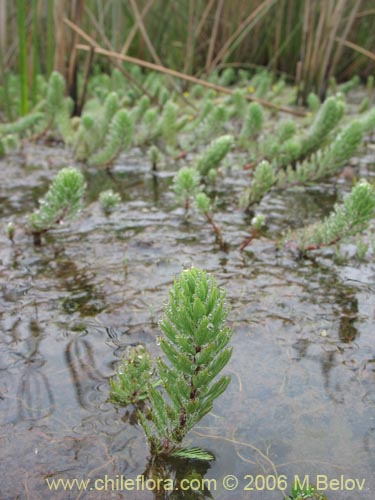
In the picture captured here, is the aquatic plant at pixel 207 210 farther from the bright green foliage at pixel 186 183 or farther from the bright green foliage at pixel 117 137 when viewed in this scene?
the bright green foliage at pixel 117 137

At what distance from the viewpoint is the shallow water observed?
1.47m

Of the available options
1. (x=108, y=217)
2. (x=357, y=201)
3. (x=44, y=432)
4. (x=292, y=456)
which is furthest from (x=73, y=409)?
(x=108, y=217)

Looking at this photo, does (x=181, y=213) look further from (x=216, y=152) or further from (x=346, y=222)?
(x=346, y=222)

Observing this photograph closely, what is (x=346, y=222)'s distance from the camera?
2326mm

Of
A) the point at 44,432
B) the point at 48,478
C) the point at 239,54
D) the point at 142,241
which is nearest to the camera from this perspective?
the point at 48,478

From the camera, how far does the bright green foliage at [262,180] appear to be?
2.90 m

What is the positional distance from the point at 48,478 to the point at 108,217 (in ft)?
6.11

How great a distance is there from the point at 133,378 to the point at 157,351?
29 centimetres

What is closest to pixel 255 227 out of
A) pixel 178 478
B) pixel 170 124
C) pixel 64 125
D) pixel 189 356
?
pixel 189 356

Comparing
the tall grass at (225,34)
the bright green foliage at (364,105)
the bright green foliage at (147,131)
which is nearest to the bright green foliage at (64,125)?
the bright green foliage at (147,131)

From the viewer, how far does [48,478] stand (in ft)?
4.64

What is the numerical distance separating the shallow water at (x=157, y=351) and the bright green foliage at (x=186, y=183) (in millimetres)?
197

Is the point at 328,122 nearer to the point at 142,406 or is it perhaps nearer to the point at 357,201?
the point at 357,201

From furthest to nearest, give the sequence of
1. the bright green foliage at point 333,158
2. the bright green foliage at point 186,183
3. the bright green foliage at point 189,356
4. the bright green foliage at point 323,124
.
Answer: the bright green foliage at point 323,124
the bright green foliage at point 333,158
the bright green foliage at point 186,183
the bright green foliage at point 189,356
